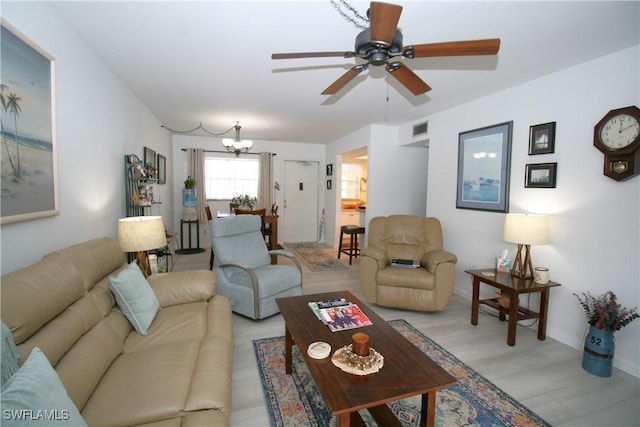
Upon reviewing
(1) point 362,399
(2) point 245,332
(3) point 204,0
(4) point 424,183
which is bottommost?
(2) point 245,332

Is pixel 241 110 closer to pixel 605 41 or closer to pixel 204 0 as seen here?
pixel 204 0

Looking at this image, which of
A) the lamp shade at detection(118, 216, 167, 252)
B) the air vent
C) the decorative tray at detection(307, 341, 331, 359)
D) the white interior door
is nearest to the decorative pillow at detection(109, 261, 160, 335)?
the lamp shade at detection(118, 216, 167, 252)

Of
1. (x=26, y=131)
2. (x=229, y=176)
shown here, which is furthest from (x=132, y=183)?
(x=229, y=176)

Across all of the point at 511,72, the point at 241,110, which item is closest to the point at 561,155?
the point at 511,72

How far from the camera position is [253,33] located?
2.14m

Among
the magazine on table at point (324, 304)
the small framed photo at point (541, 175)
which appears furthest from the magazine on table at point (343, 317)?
the small framed photo at point (541, 175)

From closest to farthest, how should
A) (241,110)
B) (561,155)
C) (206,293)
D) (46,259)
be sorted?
(46,259) → (206,293) → (561,155) → (241,110)

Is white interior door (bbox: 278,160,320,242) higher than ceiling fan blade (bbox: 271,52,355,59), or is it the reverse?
ceiling fan blade (bbox: 271,52,355,59)

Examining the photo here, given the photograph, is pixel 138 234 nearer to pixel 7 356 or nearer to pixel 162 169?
pixel 7 356

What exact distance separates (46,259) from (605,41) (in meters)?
3.77

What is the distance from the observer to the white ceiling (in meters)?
1.84

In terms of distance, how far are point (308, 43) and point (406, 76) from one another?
0.84m

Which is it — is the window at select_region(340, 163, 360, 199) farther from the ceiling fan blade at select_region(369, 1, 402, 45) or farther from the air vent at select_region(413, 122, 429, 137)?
the ceiling fan blade at select_region(369, 1, 402, 45)

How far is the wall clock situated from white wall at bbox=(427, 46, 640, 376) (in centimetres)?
7
